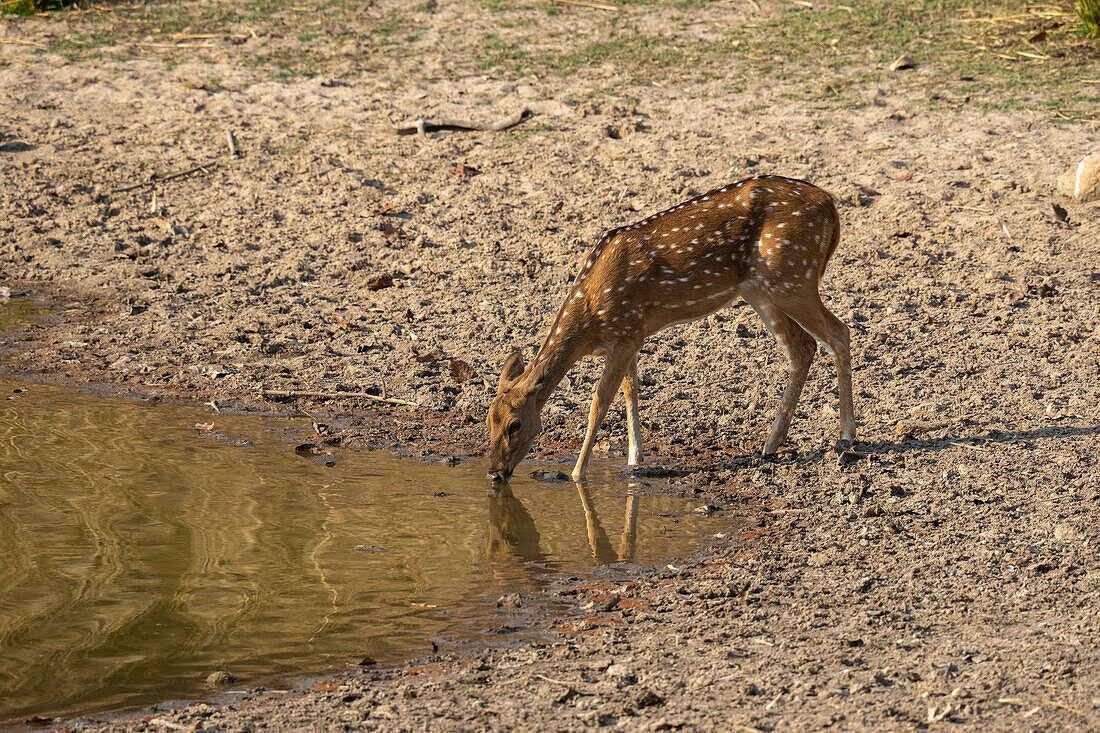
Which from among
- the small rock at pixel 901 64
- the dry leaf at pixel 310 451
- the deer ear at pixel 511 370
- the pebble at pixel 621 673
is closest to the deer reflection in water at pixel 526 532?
the deer ear at pixel 511 370

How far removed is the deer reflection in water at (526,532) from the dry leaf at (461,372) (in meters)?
1.75

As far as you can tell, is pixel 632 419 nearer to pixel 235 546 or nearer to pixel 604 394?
pixel 604 394

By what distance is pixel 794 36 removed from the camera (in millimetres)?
14578

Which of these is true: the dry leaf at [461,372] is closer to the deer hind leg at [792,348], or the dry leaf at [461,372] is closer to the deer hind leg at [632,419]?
the deer hind leg at [632,419]

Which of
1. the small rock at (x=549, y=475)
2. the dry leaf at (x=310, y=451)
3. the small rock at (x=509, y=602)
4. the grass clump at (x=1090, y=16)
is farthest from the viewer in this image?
the grass clump at (x=1090, y=16)

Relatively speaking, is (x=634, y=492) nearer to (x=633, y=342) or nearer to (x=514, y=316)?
(x=633, y=342)

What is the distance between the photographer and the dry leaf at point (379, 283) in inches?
427

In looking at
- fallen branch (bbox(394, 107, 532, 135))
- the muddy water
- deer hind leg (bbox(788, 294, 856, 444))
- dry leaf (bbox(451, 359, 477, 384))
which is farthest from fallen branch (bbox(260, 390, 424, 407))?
fallen branch (bbox(394, 107, 532, 135))

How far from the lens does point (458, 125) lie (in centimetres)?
1305

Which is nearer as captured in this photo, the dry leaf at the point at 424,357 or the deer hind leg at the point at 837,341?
the deer hind leg at the point at 837,341

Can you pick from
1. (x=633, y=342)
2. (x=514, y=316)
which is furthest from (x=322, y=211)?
(x=633, y=342)

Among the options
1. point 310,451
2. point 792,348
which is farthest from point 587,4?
point 310,451

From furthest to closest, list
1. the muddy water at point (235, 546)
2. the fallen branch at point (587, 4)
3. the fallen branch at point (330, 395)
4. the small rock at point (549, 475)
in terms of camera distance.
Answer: the fallen branch at point (587, 4), the fallen branch at point (330, 395), the small rock at point (549, 475), the muddy water at point (235, 546)

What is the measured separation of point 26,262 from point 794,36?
8.64m
